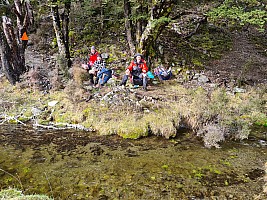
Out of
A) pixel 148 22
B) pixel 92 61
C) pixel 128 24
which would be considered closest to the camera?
pixel 92 61

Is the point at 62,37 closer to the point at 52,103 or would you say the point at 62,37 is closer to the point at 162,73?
the point at 52,103

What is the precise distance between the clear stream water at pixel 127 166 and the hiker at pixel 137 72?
3.00m

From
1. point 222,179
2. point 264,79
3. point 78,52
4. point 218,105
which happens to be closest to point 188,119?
point 218,105

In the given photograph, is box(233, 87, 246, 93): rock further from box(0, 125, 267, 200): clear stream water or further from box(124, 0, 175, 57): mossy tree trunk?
box(124, 0, 175, 57): mossy tree trunk

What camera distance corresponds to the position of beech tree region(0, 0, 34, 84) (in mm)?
10664

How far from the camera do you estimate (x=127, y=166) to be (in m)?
5.78

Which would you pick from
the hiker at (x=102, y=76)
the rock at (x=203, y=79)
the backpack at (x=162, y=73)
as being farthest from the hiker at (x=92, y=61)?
the rock at (x=203, y=79)

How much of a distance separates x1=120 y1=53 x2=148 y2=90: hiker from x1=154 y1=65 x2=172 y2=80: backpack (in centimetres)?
141

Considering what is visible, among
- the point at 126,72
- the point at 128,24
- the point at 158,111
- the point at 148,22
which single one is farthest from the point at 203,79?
the point at 128,24

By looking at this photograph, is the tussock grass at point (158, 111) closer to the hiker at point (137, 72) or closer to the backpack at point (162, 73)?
the hiker at point (137, 72)

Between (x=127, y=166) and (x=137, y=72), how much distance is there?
194 inches

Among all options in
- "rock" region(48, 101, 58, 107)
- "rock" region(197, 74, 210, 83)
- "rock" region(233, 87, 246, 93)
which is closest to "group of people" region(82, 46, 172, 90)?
"rock" region(48, 101, 58, 107)

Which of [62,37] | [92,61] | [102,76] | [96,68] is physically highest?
[62,37]

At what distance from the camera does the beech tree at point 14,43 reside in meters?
10.7
